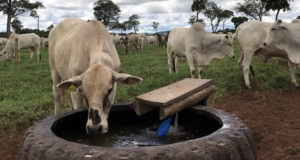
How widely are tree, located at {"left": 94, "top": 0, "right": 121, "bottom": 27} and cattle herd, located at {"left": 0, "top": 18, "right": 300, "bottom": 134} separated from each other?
39809 millimetres

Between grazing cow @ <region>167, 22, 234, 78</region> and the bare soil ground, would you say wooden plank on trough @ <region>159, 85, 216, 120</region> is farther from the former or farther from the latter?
grazing cow @ <region>167, 22, 234, 78</region>

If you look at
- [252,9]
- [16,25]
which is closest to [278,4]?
[252,9]

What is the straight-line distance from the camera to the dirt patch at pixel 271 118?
340 cm

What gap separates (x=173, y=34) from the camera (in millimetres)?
9047

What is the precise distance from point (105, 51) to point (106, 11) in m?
46.3

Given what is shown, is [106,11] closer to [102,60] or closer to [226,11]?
[226,11]

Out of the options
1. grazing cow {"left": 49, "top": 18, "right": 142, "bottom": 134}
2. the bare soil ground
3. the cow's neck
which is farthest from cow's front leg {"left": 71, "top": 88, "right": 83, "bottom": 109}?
the bare soil ground

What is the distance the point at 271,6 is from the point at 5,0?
2514 centimetres

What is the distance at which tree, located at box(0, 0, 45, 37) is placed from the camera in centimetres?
2858

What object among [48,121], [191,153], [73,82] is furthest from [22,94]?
[191,153]

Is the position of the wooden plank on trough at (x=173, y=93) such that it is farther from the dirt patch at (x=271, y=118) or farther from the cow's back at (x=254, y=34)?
the cow's back at (x=254, y=34)

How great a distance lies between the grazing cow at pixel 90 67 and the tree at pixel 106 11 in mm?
44261

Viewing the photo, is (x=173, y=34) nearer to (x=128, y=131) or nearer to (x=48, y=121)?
(x=128, y=131)

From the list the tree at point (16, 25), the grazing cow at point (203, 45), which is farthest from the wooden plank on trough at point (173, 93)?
the tree at point (16, 25)
